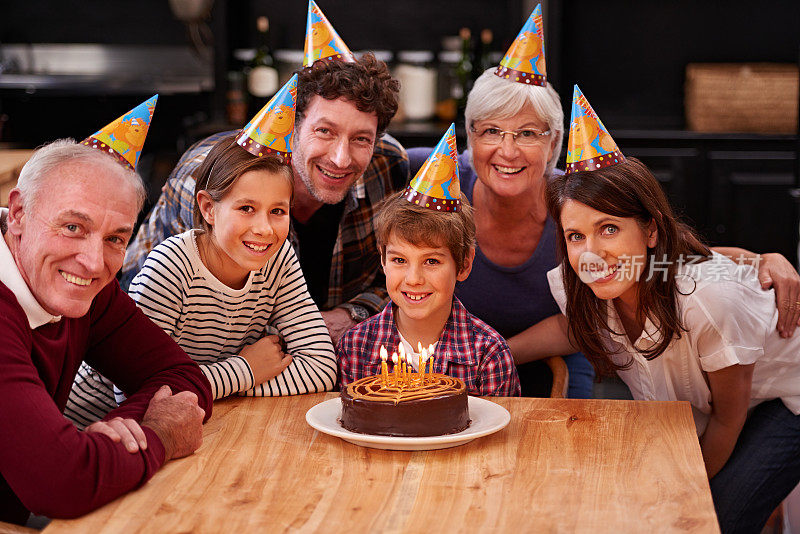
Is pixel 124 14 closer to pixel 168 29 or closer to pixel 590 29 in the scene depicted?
pixel 168 29

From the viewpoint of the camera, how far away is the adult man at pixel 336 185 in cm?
237

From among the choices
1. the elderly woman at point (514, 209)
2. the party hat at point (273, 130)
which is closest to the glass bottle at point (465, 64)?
the elderly woman at point (514, 209)

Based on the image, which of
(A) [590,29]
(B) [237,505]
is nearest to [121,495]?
(B) [237,505]

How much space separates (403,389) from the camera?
1.57 metres

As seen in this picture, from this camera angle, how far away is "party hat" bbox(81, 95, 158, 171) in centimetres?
162

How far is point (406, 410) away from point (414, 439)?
0.05 metres

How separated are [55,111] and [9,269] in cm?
314

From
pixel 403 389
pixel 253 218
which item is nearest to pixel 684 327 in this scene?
pixel 403 389

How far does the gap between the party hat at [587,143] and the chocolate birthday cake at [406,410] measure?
591 millimetres

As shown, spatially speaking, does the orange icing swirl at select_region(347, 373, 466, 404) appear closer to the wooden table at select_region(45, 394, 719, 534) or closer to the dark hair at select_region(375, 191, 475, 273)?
the wooden table at select_region(45, 394, 719, 534)

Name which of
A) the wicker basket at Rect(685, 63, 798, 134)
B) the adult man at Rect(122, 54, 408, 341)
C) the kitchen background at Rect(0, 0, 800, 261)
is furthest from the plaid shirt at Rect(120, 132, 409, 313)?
the wicker basket at Rect(685, 63, 798, 134)

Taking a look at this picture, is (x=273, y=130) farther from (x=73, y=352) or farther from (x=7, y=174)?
(x=7, y=174)

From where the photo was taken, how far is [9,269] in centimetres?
143

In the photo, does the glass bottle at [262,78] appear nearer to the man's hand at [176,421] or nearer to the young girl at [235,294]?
the young girl at [235,294]
